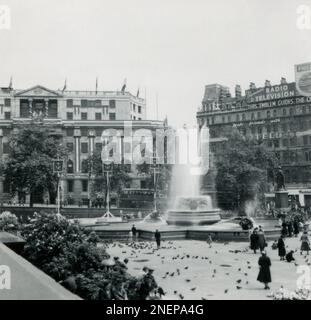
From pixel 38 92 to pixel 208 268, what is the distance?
232 ft

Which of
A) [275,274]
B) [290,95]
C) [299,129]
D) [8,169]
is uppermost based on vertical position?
[290,95]

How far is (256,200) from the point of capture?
6272cm

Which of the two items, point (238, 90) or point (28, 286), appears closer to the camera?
point (28, 286)

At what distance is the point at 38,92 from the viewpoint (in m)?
85.7

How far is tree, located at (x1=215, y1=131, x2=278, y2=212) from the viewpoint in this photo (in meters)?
60.5

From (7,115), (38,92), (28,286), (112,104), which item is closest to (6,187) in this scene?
(7,115)

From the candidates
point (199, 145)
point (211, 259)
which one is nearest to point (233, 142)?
point (199, 145)

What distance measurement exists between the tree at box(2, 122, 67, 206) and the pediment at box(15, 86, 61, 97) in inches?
774

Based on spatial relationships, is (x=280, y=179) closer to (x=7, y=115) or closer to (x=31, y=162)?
(x=31, y=162)

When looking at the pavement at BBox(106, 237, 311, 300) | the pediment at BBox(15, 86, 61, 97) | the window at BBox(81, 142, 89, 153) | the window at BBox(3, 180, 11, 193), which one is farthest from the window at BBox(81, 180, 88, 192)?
the pavement at BBox(106, 237, 311, 300)

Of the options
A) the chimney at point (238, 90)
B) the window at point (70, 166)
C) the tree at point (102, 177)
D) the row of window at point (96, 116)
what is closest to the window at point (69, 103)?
the row of window at point (96, 116)

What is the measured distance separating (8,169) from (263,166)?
A: 3088 centimetres
